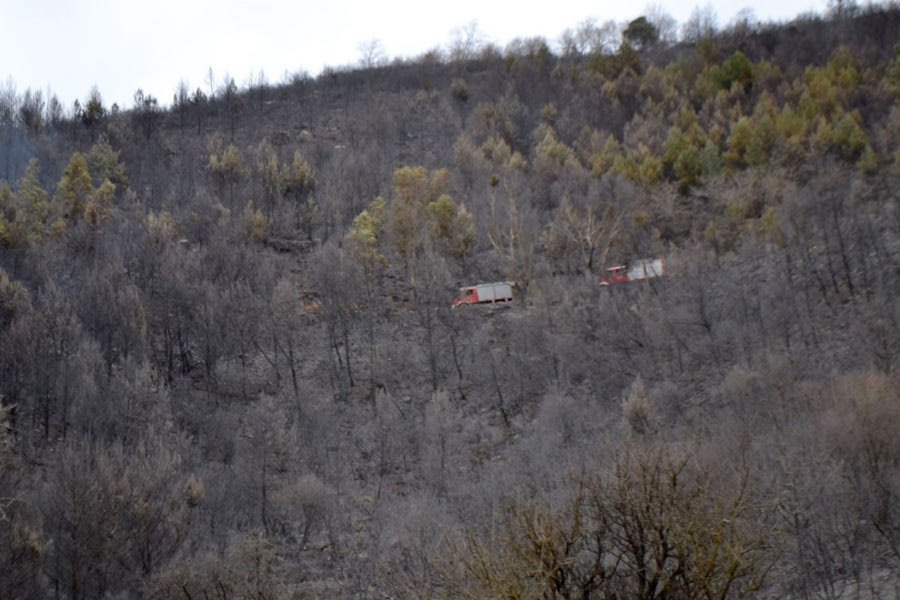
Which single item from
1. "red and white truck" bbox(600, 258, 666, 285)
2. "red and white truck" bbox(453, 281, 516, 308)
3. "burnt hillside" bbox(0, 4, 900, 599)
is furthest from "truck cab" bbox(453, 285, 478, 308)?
"red and white truck" bbox(600, 258, 666, 285)

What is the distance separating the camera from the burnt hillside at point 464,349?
59.9 feet

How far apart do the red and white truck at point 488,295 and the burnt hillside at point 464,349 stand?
0.69 meters

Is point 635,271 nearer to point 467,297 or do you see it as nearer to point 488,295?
point 488,295

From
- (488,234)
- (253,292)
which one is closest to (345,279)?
(253,292)

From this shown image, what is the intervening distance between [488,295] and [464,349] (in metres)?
4.89

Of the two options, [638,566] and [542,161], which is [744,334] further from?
[542,161]

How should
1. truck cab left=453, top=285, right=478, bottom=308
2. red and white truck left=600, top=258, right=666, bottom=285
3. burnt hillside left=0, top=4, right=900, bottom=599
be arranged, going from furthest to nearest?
truck cab left=453, top=285, right=478, bottom=308 → red and white truck left=600, top=258, right=666, bottom=285 → burnt hillside left=0, top=4, right=900, bottom=599

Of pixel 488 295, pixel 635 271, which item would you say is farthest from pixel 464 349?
pixel 635 271

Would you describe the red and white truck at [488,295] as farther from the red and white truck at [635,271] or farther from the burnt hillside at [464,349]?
the red and white truck at [635,271]

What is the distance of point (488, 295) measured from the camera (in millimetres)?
41875

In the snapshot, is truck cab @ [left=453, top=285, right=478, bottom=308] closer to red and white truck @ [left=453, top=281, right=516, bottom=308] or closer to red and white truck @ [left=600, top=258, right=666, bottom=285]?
red and white truck @ [left=453, top=281, right=516, bottom=308]

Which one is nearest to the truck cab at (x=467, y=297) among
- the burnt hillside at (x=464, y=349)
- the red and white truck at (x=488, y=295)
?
the red and white truck at (x=488, y=295)

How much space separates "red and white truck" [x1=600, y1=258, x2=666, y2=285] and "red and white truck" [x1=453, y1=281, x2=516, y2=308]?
185 inches

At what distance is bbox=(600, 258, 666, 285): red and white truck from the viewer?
4059 cm
